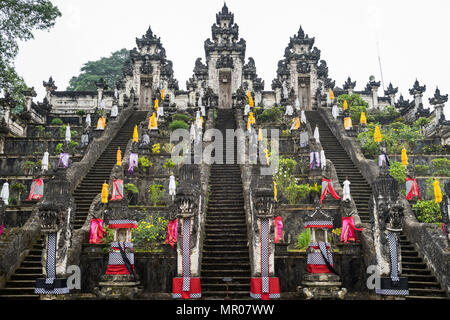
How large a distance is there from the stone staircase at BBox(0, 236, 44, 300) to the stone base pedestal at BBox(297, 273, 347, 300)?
6.58 metres

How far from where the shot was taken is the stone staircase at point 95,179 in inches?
546

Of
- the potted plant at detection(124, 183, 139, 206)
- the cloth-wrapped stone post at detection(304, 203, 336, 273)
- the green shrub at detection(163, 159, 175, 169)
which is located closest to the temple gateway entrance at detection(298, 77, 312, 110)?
the green shrub at detection(163, 159, 175, 169)

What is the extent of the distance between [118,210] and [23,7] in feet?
47.3

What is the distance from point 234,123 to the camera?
2328 cm

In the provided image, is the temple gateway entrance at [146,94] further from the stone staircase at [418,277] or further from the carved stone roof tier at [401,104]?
the stone staircase at [418,277]

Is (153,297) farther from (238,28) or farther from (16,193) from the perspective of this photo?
(238,28)

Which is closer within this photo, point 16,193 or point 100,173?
point 16,193

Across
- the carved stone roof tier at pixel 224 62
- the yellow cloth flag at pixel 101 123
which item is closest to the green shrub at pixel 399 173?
the yellow cloth flag at pixel 101 123

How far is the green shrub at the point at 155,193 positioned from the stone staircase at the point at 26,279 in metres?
4.38

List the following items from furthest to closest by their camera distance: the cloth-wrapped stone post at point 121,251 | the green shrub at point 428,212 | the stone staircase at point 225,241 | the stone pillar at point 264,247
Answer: the green shrub at point 428,212
the stone staircase at point 225,241
the cloth-wrapped stone post at point 121,251
the stone pillar at point 264,247

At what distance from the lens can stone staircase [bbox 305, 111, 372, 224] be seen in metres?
14.3

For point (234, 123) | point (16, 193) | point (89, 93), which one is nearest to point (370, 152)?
point (234, 123)

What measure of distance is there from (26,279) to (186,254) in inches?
187

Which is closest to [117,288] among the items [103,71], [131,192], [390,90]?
[131,192]
